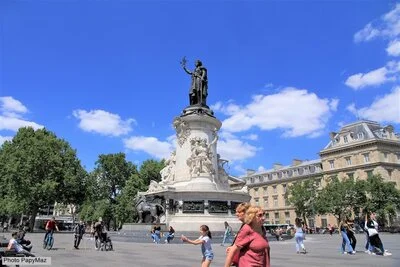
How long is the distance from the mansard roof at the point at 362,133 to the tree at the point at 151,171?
123 ft

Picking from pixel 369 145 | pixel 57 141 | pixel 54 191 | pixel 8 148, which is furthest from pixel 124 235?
pixel 369 145

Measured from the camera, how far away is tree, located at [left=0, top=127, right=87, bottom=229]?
50.3 meters

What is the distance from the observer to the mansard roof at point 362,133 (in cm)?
7631

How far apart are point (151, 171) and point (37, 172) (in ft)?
61.8

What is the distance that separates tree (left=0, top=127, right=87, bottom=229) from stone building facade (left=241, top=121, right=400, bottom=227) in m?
47.4

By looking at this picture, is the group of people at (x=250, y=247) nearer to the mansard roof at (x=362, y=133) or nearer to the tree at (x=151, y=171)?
the tree at (x=151, y=171)

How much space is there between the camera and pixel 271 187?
93.9 metres

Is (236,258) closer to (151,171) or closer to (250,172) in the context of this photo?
(151,171)

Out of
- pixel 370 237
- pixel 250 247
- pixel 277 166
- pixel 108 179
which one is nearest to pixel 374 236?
pixel 370 237

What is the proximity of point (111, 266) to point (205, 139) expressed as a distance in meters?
19.0

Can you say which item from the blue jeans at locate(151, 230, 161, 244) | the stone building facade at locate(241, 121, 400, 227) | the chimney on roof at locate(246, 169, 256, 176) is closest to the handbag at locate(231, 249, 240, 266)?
the blue jeans at locate(151, 230, 161, 244)

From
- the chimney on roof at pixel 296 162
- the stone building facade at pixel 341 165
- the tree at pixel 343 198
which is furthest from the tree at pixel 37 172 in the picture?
the chimney on roof at pixel 296 162

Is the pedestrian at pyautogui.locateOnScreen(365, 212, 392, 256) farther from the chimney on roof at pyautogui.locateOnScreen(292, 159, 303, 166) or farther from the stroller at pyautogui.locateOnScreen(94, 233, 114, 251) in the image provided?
the chimney on roof at pyautogui.locateOnScreen(292, 159, 303, 166)

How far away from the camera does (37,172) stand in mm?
51781
